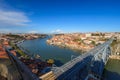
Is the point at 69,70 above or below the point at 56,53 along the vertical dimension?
above

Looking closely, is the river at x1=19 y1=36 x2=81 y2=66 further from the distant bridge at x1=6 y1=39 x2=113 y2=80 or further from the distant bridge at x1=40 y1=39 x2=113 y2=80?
the distant bridge at x1=6 y1=39 x2=113 y2=80

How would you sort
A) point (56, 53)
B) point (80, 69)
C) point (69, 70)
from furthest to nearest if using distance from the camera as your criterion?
point (56, 53), point (80, 69), point (69, 70)

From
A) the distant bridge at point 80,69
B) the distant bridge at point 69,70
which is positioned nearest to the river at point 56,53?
the distant bridge at point 80,69

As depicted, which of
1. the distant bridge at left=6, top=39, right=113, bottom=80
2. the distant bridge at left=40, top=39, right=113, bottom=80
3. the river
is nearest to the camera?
the distant bridge at left=6, top=39, right=113, bottom=80

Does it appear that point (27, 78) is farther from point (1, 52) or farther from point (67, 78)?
point (67, 78)

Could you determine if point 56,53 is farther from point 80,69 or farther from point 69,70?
point 69,70

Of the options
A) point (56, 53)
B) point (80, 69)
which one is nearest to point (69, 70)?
point (80, 69)

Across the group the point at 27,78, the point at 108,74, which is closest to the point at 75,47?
the point at 108,74

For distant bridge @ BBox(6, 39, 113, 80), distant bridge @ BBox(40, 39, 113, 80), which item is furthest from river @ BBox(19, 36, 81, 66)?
distant bridge @ BBox(6, 39, 113, 80)

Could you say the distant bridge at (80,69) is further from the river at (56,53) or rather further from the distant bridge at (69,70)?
the river at (56,53)

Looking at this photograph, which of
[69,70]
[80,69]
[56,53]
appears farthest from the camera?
[56,53]

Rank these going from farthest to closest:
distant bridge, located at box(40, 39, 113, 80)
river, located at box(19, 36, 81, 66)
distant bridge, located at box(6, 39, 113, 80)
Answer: river, located at box(19, 36, 81, 66) → distant bridge, located at box(40, 39, 113, 80) → distant bridge, located at box(6, 39, 113, 80)
